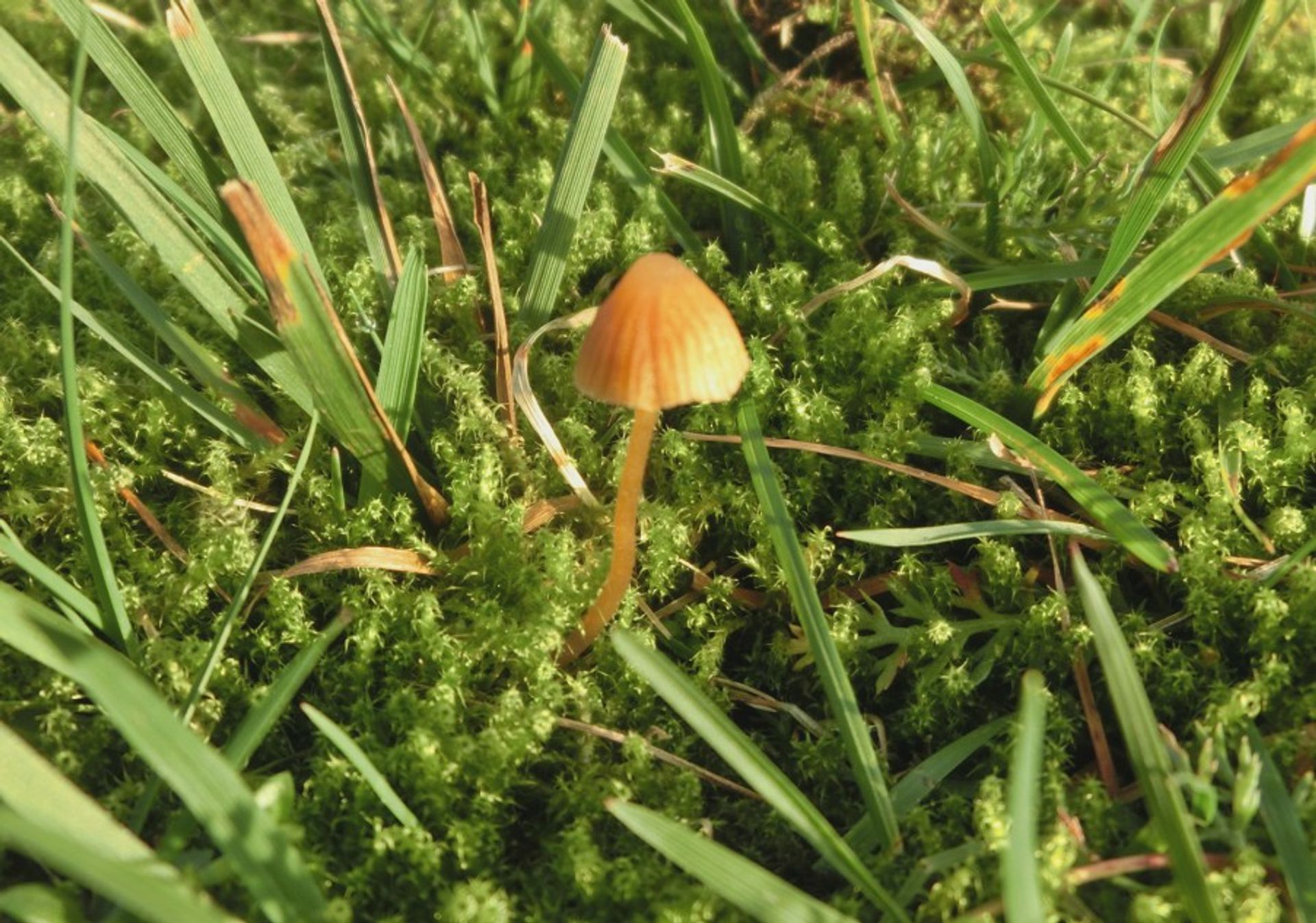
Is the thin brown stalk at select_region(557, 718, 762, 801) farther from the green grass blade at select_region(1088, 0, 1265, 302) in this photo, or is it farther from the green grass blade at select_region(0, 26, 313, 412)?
the green grass blade at select_region(1088, 0, 1265, 302)

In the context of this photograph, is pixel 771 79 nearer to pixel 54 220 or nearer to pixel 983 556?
pixel 983 556

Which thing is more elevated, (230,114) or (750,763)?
(230,114)

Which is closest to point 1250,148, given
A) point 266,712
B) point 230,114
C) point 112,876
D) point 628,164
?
point 628,164

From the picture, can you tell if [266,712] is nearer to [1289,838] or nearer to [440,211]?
[440,211]

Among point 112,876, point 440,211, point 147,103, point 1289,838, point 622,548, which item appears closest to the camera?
point 112,876

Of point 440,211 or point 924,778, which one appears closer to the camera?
point 924,778

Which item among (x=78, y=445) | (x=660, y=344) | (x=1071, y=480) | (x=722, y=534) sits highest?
(x=660, y=344)

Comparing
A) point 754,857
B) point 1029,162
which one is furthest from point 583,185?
point 754,857
